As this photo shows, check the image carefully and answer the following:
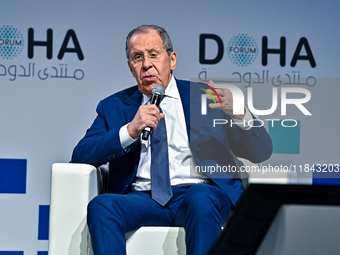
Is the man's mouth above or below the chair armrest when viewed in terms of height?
above

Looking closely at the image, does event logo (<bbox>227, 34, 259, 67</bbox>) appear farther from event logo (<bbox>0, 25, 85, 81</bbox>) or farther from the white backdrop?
event logo (<bbox>0, 25, 85, 81</bbox>)

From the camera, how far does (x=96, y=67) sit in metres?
2.80

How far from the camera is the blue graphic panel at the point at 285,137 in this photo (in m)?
2.80

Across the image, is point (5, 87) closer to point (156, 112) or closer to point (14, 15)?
point (14, 15)

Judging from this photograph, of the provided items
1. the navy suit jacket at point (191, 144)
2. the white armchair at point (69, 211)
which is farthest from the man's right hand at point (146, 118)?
the white armchair at point (69, 211)

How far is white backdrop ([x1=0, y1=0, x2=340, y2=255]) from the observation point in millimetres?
2715

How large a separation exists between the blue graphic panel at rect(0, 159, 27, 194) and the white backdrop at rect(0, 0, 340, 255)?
0.07ft

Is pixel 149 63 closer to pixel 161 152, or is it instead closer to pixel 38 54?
pixel 161 152

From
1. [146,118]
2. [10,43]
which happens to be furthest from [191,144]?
[10,43]

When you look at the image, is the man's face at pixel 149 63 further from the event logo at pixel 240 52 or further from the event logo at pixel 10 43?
the event logo at pixel 10 43

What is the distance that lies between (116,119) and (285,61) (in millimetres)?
1456

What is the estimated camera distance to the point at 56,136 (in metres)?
2.73

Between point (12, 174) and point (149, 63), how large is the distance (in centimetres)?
131

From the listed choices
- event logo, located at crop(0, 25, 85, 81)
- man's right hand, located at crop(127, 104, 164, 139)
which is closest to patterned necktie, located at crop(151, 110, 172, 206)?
man's right hand, located at crop(127, 104, 164, 139)
